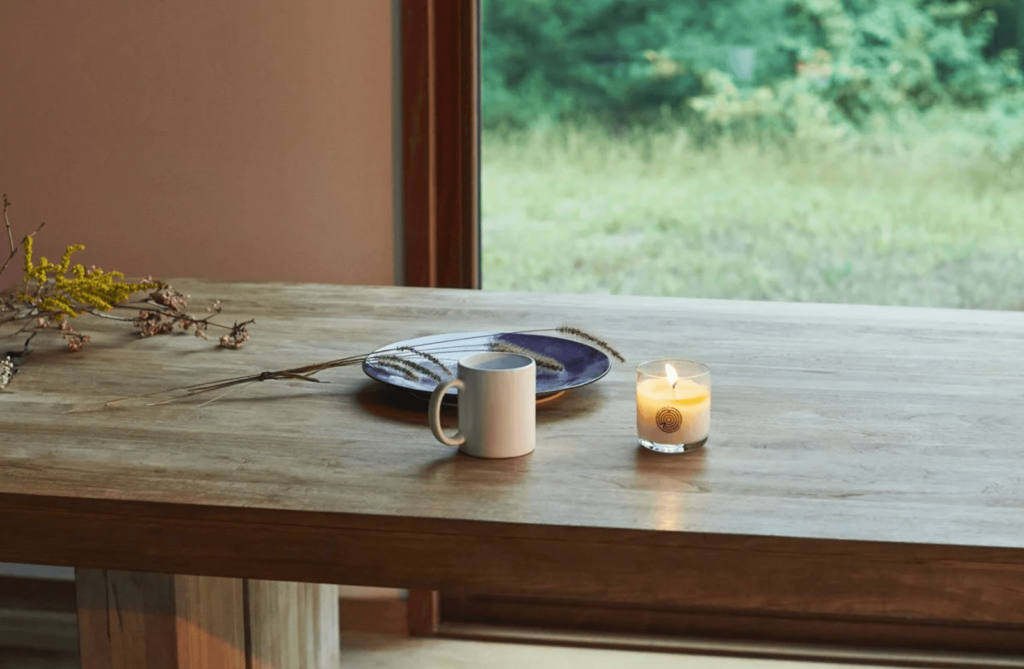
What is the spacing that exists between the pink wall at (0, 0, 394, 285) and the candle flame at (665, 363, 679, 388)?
4.35 ft

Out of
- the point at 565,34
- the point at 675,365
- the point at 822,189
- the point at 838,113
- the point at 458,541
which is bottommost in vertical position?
the point at 458,541

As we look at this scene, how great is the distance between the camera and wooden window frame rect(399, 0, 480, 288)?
235 cm

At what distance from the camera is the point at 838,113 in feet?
7.95

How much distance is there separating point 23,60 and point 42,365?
1.25 metres

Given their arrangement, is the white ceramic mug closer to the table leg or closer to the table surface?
the table surface

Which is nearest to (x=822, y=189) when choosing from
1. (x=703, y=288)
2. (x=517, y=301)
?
(x=703, y=288)

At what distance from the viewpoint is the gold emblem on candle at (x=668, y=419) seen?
1148 mm

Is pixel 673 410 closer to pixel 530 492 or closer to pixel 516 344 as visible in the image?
pixel 530 492

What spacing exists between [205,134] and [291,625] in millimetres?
1215

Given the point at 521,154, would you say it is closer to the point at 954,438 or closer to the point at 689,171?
the point at 689,171

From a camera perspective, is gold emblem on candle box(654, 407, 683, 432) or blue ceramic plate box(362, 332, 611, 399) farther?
blue ceramic plate box(362, 332, 611, 399)

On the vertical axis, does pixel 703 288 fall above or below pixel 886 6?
below

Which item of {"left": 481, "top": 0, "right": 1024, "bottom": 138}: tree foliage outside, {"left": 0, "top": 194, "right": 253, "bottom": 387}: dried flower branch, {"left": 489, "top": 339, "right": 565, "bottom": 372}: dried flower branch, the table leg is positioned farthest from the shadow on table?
{"left": 481, "top": 0, "right": 1024, "bottom": 138}: tree foliage outside

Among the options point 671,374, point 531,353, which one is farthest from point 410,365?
point 671,374
